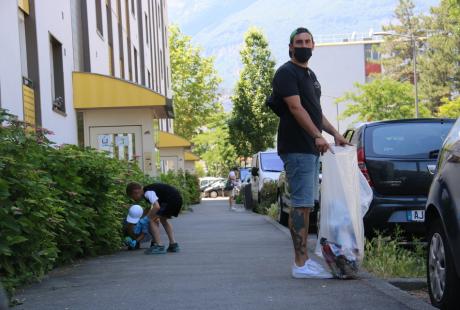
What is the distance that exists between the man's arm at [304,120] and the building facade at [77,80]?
4647 millimetres

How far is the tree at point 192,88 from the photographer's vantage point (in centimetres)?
7219

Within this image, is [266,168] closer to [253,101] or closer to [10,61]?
[10,61]

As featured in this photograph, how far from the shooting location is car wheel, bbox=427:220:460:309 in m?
4.94

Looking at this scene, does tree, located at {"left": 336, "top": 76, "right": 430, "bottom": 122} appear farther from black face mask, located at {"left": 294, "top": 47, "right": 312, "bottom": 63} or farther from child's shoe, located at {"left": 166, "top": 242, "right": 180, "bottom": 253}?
black face mask, located at {"left": 294, "top": 47, "right": 312, "bottom": 63}

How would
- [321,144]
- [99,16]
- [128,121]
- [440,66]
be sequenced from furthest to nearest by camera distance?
1. [440,66]
2. [99,16]
3. [128,121]
4. [321,144]

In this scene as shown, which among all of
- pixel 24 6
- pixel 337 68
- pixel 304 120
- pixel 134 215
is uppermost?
pixel 337 68

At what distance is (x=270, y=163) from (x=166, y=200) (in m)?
12.4

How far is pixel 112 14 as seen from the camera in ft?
76.4

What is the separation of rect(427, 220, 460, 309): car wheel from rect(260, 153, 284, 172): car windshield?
1622 centimetres

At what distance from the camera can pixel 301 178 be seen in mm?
6633

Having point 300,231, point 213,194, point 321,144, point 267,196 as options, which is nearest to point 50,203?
point 300,231

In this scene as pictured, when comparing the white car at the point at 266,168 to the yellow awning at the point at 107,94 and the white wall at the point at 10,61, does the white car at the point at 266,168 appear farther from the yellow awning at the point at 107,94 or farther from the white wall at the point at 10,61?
the white wall at the point at 10,61

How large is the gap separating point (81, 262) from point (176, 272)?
1.88 metres

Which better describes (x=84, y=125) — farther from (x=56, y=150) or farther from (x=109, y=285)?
(x=109, y=285)
